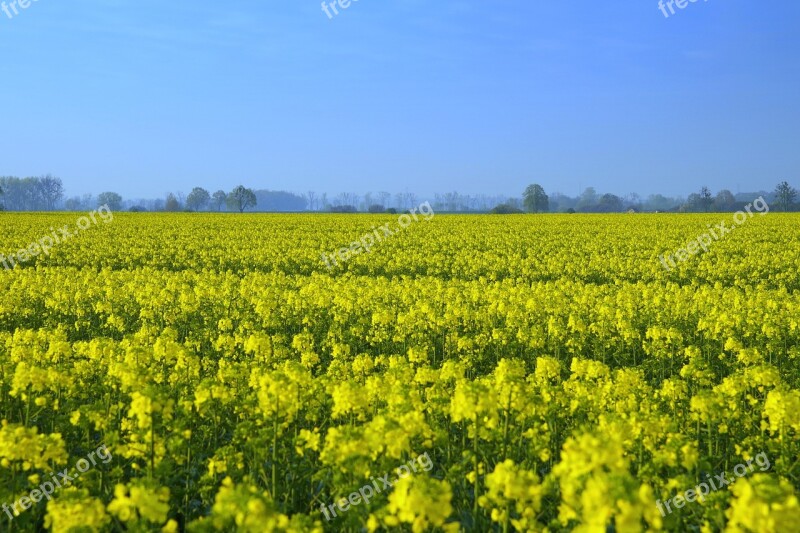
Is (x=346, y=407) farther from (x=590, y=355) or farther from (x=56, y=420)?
(x=590, y=355)

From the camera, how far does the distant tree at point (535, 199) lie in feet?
493

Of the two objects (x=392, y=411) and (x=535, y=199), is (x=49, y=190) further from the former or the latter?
(x=392, y=411)

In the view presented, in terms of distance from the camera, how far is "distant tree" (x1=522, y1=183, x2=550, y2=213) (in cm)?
15012

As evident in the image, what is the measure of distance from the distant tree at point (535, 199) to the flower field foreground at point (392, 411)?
135m

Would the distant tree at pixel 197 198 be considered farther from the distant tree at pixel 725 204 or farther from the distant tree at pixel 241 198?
the distant tree at pixel 725 204

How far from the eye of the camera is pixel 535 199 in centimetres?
15012

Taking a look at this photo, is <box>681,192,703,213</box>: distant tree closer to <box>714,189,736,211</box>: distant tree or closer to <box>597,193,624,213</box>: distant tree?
<box>714,189,736,211</box>: distant tree

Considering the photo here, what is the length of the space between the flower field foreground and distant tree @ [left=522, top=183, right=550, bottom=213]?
135 meters

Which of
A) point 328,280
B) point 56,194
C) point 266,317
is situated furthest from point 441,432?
point 56,194

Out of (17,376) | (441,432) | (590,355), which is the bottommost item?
(590,355)

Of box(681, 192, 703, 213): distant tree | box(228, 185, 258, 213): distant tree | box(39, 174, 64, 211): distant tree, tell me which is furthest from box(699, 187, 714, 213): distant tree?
box(39, 174, 64, 211): distant tree

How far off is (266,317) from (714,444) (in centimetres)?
923

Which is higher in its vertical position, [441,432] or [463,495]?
[441,432]

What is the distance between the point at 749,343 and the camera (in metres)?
11.9
